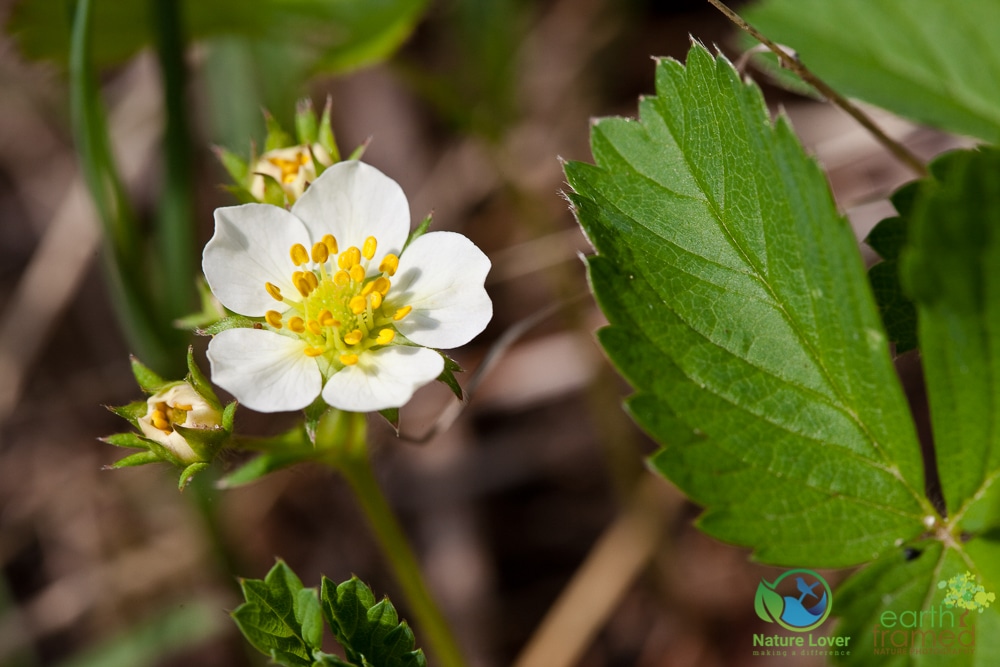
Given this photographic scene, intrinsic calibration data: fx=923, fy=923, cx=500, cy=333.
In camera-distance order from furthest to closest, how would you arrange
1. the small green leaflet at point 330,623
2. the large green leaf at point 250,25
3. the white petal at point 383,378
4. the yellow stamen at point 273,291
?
the large green leaf at point 250,25 → the yellow stamen at point 273,291 → the white petal at point 383,378 → the small green leaflet at point 330,623

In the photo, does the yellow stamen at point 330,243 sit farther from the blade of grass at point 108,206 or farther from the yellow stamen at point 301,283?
the blade of grass at point 108,206

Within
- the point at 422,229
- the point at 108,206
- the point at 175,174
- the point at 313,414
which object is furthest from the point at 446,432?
the point at 313,414

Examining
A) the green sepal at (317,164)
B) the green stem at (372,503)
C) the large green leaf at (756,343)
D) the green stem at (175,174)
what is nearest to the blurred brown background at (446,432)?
the green stem at (175,174)

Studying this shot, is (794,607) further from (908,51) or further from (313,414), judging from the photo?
(908,51)

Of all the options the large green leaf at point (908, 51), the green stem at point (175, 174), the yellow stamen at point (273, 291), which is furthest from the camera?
the green stem at point (175, 174)

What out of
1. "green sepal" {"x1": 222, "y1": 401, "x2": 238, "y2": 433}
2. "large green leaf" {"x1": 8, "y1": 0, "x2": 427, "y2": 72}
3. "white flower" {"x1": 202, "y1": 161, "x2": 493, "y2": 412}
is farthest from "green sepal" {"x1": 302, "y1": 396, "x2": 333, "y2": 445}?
"large green leaf" {"x1": 8, "y1": 0, "x2": 427, "y2": 72}

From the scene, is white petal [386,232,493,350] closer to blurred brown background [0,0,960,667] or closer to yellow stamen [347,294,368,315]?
yellow stamen [347,294,368,315]

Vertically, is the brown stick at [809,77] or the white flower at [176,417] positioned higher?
the brown stick at [809,77]

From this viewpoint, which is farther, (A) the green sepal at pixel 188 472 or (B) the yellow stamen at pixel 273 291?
(B) the yellow stamen at pixel 273 291
